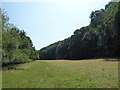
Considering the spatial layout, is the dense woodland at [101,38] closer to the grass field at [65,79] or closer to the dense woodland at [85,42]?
the dense woodland at [85,42]

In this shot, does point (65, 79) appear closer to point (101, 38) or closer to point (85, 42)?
point (101, 38)

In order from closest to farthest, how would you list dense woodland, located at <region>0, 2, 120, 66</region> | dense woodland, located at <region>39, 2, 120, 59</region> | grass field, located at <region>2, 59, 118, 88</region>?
1. grass field, located at <region>2, 59, 118, 88</region>
2. dense woodland, located at <region>0, 2, 120, 66</region>
3. dense woodland, located at <region>39, 2, 120, 59</region>

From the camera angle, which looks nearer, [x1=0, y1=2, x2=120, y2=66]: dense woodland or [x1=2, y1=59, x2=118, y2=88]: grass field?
[x1=2, y1=59, x2=118, y2=88]: grass field

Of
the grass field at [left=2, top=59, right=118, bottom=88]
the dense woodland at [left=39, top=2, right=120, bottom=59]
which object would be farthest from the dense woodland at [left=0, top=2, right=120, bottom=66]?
the grass field at [left=2, top=59, right=118, bottom=88]

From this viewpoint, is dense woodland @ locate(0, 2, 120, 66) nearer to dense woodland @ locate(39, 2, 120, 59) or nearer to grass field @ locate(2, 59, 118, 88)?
dense woodland @ locate(39, 2, 120, 59)

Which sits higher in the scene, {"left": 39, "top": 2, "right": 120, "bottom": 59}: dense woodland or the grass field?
{"left": 39, "top": 2, "right": 120, "bottom": 59}: dense woodland

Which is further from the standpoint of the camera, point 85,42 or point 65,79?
point 85,42

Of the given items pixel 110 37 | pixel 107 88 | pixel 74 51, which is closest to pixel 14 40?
pixel 107 88

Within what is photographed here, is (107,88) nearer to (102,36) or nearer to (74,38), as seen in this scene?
(102,36)

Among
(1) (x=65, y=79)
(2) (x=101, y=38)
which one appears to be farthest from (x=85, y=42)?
(1) (x=65, y=79)

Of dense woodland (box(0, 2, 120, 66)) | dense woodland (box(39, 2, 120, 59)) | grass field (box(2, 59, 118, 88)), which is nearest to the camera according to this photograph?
grass field (box(2, 59, 118, 88))

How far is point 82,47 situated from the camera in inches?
2507

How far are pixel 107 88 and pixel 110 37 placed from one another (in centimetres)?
4171

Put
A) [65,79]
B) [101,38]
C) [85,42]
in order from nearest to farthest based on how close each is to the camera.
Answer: [65,79] → [101,38] → [85,42]
